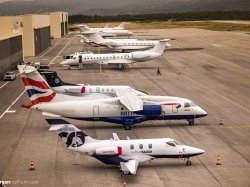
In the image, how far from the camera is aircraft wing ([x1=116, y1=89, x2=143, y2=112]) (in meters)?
36.2

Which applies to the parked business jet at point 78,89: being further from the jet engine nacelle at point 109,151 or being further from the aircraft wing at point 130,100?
the jet engine nacelle at point 109,151

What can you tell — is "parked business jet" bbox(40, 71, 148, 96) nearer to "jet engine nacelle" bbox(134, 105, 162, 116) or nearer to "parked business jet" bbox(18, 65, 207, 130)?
"parked business jet" bbox(18, 65, 207, 130)

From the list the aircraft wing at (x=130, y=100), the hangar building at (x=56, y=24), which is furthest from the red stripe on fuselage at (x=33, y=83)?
the hangar building at (x=56, y=24)

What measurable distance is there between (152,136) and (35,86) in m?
10.8

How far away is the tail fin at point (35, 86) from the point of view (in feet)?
129

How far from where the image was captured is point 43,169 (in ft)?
100

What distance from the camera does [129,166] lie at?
28578 mm

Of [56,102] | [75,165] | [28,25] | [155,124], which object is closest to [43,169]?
[75,165]

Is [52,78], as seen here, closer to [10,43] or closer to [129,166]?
[129,166]

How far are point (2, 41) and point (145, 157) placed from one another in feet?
148

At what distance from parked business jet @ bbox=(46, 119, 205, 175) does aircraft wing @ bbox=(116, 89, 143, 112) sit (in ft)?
20.3

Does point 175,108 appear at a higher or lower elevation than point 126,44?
higher

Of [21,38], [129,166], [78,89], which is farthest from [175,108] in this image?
[21,38]

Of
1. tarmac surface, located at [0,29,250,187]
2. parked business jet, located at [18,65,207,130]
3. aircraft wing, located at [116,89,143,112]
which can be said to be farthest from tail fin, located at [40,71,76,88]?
aircraft wing, located at [116,89,143,112]
